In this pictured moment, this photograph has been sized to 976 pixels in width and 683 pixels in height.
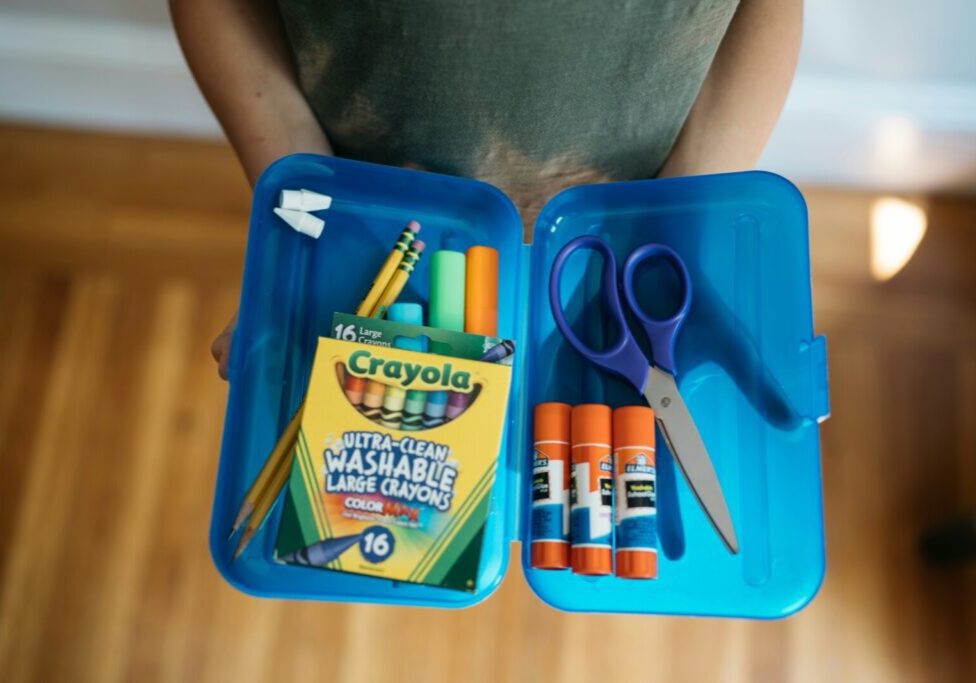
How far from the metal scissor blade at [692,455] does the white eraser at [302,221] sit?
0.22m

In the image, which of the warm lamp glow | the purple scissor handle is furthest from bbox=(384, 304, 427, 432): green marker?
the warm lamp glow

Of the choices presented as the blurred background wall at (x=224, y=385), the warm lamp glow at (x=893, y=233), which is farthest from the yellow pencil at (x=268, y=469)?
the warm lamp glow at (x=893, y=233)

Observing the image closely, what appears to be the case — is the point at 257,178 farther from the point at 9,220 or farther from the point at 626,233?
the point at 9,220

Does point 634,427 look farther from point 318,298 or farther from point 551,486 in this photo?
point 318,298

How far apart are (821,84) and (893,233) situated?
0.74 ft

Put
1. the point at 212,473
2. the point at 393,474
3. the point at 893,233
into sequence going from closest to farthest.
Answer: the point at 393,474
the point at 212,473
the point at 893,233

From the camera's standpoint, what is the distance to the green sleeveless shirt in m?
0.38

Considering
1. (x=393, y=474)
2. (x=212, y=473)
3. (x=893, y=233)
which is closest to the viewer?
(x=393, y=474)

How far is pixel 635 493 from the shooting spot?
0.42 metres

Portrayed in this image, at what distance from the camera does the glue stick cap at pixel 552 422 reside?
0.44 metres

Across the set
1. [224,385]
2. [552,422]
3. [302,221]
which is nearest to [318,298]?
[302,221]

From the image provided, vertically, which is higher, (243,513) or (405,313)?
(405,313)

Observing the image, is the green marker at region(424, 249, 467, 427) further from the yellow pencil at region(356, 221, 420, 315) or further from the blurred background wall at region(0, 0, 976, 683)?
the blurred background wall at region(0, 0, 976, 683)

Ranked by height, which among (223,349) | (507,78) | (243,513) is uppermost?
(507,78)
